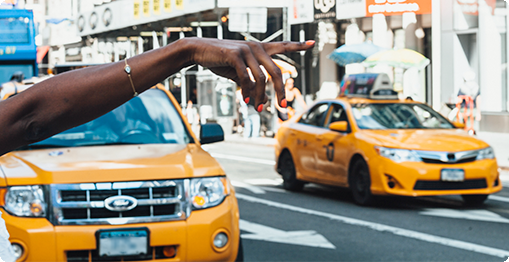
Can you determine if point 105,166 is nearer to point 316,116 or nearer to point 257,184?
point 316,116

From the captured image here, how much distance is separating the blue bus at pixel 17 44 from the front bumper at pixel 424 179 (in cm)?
1216

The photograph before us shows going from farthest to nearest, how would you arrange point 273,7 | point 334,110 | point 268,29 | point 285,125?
point 268,29 < point 273,7 < point 285,125 < point 334,110

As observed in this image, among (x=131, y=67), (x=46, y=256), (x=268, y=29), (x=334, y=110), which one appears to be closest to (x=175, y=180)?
(x=46, y=256)

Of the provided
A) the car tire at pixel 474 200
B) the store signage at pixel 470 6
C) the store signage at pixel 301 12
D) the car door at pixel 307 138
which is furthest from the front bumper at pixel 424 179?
the store signage at pixel 301 12

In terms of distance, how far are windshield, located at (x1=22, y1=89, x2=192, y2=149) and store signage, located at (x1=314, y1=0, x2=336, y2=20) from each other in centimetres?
2014

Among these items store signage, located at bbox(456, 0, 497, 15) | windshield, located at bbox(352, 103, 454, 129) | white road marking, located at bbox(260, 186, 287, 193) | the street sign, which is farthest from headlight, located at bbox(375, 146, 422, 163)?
the street sign

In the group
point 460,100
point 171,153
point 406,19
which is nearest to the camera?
point 171,153

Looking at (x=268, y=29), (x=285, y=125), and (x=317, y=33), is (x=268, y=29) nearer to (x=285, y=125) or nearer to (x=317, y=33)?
(x=317, y=33)

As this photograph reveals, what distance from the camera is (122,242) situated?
4.62m

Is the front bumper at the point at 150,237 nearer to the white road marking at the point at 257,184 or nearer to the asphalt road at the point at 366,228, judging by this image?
the asphalt road at the point at 366,228

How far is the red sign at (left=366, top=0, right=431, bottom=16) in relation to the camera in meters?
23.6

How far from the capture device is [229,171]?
15.0 metres

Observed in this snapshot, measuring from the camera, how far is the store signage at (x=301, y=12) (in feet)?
87.4

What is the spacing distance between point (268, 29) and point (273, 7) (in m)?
2.71
